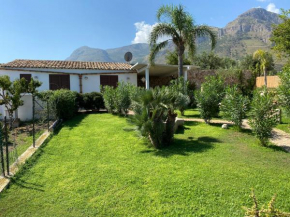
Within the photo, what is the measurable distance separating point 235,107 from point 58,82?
1490 centimetres

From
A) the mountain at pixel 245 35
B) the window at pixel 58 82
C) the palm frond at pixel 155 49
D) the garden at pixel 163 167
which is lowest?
the garden at pixel 163 167

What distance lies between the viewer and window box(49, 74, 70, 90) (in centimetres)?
1781

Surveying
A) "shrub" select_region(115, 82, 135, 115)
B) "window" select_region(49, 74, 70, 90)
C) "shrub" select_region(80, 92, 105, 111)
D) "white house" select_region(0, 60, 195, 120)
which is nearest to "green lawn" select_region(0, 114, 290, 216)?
"shrub" select_region(115, 82, 135, 115)

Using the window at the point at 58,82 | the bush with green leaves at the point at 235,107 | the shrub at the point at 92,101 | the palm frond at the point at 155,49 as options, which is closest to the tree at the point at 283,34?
the palm frond at the point at 155,49

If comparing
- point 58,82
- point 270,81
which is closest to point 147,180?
point 58,82

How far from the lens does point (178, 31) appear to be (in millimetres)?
14297

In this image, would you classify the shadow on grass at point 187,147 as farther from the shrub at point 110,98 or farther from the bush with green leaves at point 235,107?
the shrub at point 110,98

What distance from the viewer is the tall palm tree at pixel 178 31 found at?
13867 mm

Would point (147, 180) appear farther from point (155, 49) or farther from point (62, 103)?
point (155, 49)

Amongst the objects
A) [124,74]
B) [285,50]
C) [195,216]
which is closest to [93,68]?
[124,74]

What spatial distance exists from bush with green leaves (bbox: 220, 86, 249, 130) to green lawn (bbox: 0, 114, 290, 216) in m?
1.44

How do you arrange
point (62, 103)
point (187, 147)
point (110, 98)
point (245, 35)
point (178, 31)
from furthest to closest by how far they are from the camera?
1. point (245, 35)
2. point (178, 31)
3. point (110, 98)
4. point (62, 103)
5. point (187, 147)

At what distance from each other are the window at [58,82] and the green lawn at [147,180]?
39.4ft

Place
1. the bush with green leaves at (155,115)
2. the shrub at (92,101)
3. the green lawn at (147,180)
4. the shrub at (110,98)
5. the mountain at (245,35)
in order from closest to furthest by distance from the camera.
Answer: the green lawn at (147,180)
the bush with green leaves at (155,115)
the shrub at (110,98)
the shrub at (92,101)
the mountain at (245,35)
